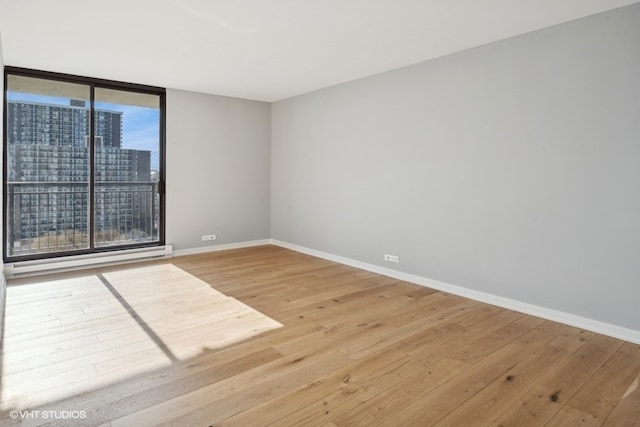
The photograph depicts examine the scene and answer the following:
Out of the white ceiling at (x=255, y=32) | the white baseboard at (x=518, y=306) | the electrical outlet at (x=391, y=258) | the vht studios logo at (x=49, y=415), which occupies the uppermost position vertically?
the white ceiling at (x=255, y=32)

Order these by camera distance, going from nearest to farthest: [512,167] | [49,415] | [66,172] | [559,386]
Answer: [49,415] < [559,386] < [512,167] < [66,172]

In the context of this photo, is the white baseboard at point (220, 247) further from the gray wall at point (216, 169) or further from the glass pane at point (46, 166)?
the glass pane at point (46, 166)

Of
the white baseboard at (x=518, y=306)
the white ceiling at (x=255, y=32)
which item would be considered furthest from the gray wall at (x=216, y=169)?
the white baseboard at (x=518, y=306)

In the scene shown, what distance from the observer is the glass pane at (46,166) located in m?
4.73

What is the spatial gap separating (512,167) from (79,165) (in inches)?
211

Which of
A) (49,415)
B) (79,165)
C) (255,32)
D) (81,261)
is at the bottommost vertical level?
(49,415)

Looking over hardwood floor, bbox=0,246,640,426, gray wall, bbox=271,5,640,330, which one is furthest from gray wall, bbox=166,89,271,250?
hardwood floor, bbox=0,246,640,426

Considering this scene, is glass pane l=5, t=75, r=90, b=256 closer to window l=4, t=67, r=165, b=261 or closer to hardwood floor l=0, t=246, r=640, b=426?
window l=4, t=67, r=165, b=261

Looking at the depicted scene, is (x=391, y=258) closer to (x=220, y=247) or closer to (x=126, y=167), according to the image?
(x=220, y=247)

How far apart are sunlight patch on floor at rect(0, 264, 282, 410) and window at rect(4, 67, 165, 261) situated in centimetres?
117

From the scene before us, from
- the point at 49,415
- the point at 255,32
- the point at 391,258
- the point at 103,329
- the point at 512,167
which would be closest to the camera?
the point at 49,415

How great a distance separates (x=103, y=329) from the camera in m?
2.98

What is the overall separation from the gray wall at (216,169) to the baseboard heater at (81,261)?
0.31m

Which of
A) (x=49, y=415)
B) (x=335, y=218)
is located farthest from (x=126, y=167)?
(x=49, y=415)
